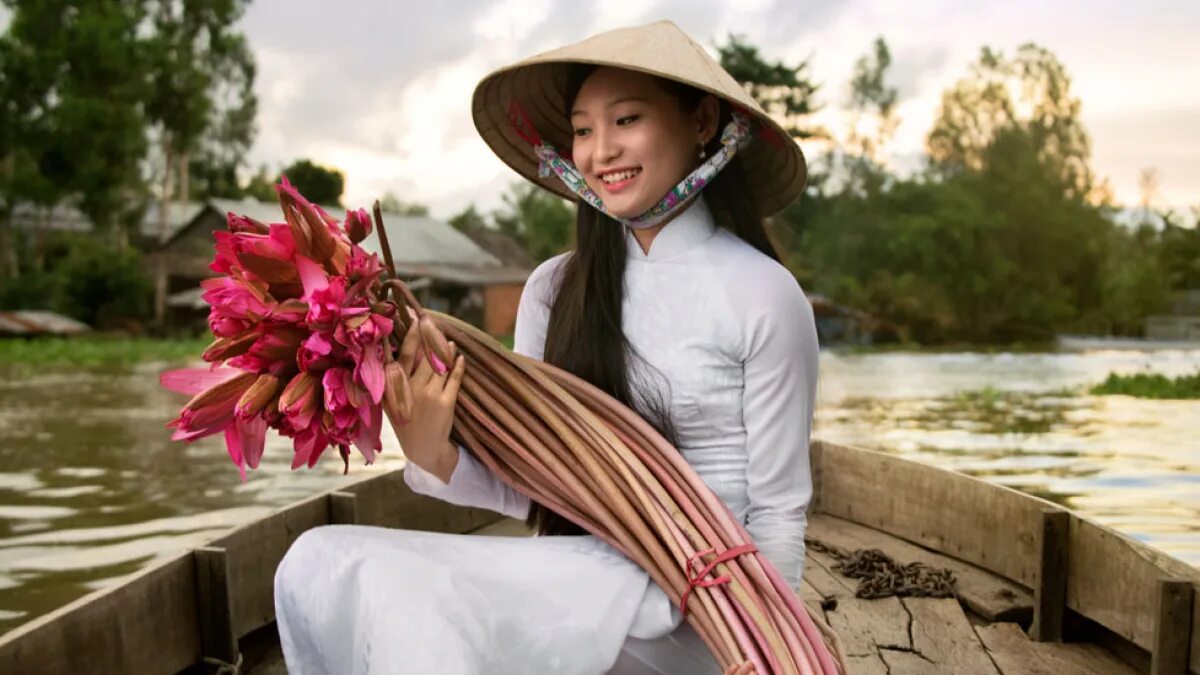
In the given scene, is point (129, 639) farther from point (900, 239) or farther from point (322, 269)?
point (900, 239)

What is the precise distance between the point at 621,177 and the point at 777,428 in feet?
1.39

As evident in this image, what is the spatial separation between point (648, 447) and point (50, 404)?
497 inches

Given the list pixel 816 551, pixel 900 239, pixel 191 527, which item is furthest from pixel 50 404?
pixel 900 239

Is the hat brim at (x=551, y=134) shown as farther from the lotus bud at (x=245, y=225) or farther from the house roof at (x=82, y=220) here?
the house roof at (x=82, y=220)

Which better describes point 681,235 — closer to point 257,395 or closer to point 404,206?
point 257,395

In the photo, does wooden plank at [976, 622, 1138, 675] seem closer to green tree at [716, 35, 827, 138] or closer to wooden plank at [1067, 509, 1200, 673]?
wooden plank at [1067, 509, 1200, 673]

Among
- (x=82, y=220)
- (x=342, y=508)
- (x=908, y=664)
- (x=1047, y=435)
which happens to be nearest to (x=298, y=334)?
(x=908, y=664)

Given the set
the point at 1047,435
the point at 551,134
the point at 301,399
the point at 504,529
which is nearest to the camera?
the point at 301,399

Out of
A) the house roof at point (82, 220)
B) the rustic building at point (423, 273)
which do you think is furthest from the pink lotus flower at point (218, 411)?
the house roof at point (82, 220)

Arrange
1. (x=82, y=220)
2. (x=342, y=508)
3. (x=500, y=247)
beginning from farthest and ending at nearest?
(x=500, y=247), (x=82, y=220), (x=342, y=508)

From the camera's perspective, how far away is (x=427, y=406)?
146 cm

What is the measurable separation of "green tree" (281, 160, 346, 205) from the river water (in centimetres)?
2335

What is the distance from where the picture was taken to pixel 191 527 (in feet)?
20.2

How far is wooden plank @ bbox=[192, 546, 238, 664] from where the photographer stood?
240 cm
